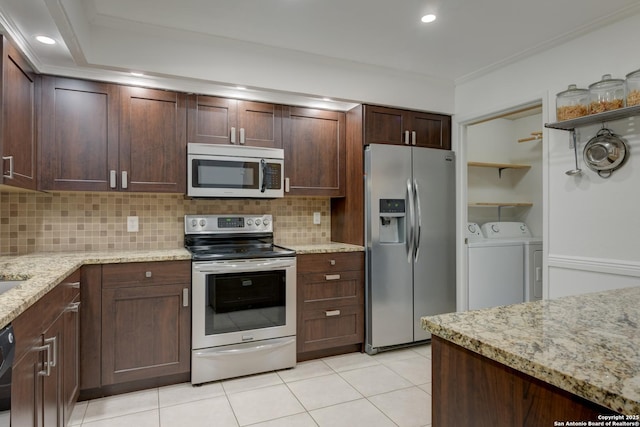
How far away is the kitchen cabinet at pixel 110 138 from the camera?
2496mm

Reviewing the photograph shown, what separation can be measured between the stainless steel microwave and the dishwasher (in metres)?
1.78

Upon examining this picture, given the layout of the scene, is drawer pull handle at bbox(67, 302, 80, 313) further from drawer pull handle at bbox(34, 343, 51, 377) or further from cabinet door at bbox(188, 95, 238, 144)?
cabinet door at bbox(188, 95, 238, 144)

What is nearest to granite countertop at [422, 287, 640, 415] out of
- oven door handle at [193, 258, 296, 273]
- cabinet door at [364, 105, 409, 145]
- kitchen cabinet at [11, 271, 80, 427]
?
kitchen cabinet at [11, 271, 80, 427]

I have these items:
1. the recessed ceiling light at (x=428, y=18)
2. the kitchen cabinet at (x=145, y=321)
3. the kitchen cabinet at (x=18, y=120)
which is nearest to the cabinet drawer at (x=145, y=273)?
the kitchen cabinet at (x=145, y=321)

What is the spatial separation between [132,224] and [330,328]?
5.89ft

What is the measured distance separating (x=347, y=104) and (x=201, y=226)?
1.65m

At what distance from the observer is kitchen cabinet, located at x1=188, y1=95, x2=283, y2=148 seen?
2.87m

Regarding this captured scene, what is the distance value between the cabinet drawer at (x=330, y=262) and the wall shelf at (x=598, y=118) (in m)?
1.73

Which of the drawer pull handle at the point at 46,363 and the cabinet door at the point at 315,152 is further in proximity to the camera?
the cabinet door at the point at 315,152

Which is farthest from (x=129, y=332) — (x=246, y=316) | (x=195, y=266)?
(x=246, y=316)

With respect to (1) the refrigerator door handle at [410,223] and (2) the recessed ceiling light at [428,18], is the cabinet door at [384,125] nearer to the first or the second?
(1) the refrigerator door handle at [410,223]

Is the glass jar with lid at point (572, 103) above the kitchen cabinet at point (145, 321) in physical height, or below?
above

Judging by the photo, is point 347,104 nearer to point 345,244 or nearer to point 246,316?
point 345,244

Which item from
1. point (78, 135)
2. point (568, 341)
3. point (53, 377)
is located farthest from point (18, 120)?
point (568, 341)
